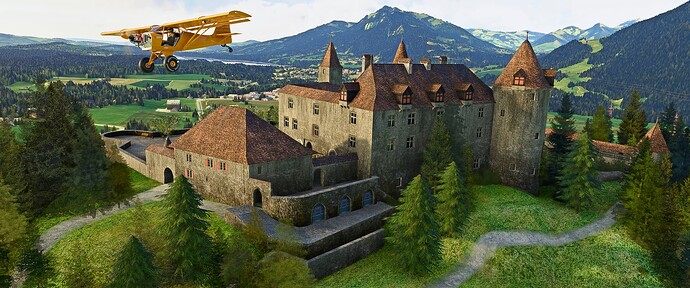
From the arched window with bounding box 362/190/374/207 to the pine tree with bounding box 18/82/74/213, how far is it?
28.9 meters

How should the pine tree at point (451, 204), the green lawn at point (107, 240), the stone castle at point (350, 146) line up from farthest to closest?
the pine tree at point (451, 204) → the stone castle at point (350, 146) → the green lawn at point (107, 240)

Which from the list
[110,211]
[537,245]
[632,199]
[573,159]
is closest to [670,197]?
[632,199]

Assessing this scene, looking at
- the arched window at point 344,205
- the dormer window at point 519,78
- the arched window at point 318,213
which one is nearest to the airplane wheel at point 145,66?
the arched window at point 318,213

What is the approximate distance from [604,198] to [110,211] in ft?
196

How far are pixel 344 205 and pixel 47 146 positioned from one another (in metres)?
29.3

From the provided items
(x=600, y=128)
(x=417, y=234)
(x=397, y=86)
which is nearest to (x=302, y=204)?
(x=417, y=234)

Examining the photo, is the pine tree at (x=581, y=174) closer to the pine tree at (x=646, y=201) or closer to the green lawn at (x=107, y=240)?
the pine tree at (x=646, y=201)

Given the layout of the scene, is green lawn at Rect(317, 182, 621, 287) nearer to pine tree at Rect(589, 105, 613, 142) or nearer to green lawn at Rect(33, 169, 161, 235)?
pine tree at Rect(589, 105, 613, 142)

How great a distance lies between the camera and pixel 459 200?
44656 mm

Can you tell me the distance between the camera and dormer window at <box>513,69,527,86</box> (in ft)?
186

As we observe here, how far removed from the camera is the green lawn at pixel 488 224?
39.2m

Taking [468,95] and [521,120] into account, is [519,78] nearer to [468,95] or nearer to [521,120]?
[521,120]

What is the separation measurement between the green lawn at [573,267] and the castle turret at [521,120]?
45.4 ft

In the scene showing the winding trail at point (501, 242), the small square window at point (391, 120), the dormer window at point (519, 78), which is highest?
the dormer window at point (519, 78)
